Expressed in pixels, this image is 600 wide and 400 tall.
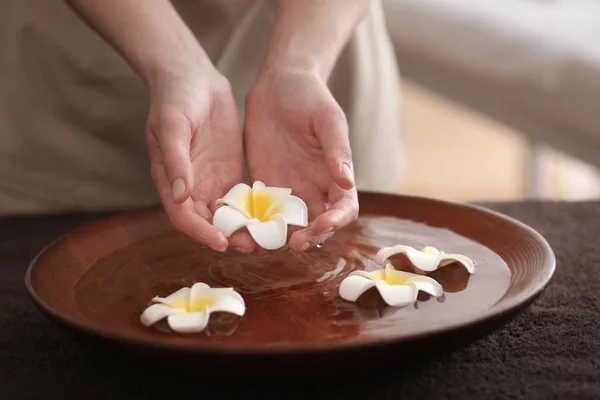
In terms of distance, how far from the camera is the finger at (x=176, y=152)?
0.87 meters

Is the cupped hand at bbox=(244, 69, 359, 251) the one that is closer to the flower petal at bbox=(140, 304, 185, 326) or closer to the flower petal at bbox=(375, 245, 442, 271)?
the flower petal at bbox=(375, 245, 442, 271)

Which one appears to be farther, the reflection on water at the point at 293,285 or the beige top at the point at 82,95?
the beige top at the point at 82,95

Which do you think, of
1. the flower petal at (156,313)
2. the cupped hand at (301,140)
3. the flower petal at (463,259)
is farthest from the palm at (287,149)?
the flower petal at (156,313)

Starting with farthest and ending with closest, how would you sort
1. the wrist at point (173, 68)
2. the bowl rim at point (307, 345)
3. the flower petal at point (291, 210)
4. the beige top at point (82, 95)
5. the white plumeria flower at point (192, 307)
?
the beige top at point (82, 95)
the wrist at point (173, 68)
the flower petal at point (291, 210)
the white plumeria flower at point (192, 307)
the bowl rim at point (307, 345)

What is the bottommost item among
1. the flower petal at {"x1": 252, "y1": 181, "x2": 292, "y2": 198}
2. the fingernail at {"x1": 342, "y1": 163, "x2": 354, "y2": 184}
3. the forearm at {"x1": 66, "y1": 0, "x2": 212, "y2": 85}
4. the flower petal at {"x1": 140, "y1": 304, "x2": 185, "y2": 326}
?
the flower petal at {"x1": 140, "y1": 304, "x2": 185, "y2": 326}

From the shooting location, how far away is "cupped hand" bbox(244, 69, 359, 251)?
93 centimetres

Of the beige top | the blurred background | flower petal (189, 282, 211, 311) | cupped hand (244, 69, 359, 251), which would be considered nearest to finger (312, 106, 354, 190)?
cupped hand (244, 69, 359, 251)

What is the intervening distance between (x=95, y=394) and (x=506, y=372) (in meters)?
0.37

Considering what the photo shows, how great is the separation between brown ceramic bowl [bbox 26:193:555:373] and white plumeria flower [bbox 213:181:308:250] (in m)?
0.03

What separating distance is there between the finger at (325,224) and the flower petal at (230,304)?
119 millimetres

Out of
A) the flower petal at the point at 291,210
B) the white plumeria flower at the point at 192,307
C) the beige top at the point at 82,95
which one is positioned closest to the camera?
the white plumeria flower at the point at 192,307

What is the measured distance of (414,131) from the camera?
164 inches

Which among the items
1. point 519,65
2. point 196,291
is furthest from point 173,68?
point 519,65

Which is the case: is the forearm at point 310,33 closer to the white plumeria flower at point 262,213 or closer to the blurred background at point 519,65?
the white plumeria flower at point 262,213
